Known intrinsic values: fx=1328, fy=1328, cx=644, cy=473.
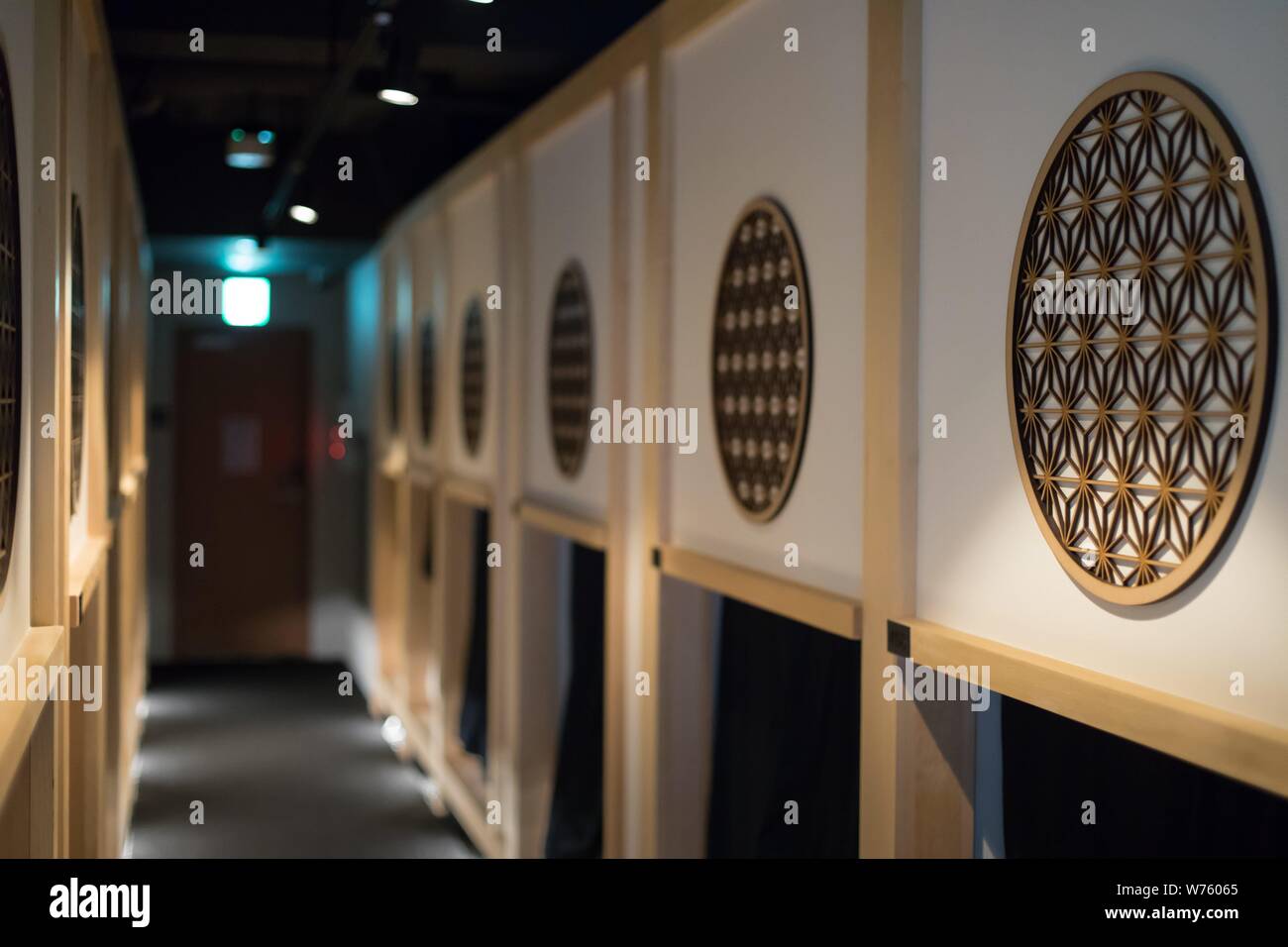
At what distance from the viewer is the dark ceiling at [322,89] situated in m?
4.68

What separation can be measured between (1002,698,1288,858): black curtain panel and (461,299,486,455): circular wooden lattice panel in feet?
11.1

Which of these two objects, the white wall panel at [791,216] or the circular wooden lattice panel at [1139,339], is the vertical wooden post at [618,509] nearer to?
the white wall panel at [791,216]

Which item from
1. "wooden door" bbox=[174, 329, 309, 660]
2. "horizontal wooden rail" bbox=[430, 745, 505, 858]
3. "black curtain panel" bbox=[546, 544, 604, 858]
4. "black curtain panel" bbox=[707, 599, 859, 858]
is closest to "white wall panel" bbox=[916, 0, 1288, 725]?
"black curtain panel" bbox=[707, 599, 859, 858]

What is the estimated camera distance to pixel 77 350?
9.54 ft

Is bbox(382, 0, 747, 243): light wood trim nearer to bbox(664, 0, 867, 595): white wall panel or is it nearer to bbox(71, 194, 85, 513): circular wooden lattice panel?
bbox(664, 0, 867, 595): white wall panel

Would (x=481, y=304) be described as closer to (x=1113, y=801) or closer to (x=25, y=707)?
(x=25, y=707)

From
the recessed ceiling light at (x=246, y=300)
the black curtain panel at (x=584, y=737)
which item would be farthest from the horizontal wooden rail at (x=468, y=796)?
the recessed ceiling light at (x=246, y=300)

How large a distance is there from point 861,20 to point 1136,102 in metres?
0.80

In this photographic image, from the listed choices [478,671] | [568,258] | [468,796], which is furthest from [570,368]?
[468,796]

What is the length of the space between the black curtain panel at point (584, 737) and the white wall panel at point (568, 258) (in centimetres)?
31

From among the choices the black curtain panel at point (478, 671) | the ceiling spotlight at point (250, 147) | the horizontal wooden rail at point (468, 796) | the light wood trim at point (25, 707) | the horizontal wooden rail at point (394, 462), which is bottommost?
the horizontal wooden rail at point (468, 796)

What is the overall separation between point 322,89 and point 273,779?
124 inches

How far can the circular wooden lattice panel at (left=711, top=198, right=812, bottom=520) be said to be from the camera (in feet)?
8.48
